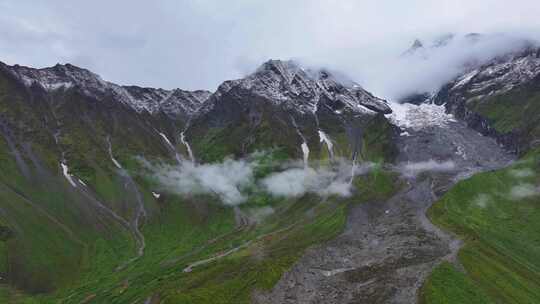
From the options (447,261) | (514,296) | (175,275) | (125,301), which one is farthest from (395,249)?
(125,301)

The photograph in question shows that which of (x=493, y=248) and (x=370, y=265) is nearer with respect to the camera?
(x=370, y=265)

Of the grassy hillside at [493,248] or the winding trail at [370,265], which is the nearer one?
the grassy hillside at [493,248]

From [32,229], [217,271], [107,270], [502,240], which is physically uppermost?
[32,229]

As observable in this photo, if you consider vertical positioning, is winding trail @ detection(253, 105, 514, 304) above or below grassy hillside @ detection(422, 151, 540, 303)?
above

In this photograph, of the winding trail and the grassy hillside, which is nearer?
the grassy hillside

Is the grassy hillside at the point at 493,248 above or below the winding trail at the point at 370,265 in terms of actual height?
below

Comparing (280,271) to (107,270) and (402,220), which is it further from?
(107,270)

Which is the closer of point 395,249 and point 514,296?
point 514,296

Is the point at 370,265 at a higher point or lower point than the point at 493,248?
higher
